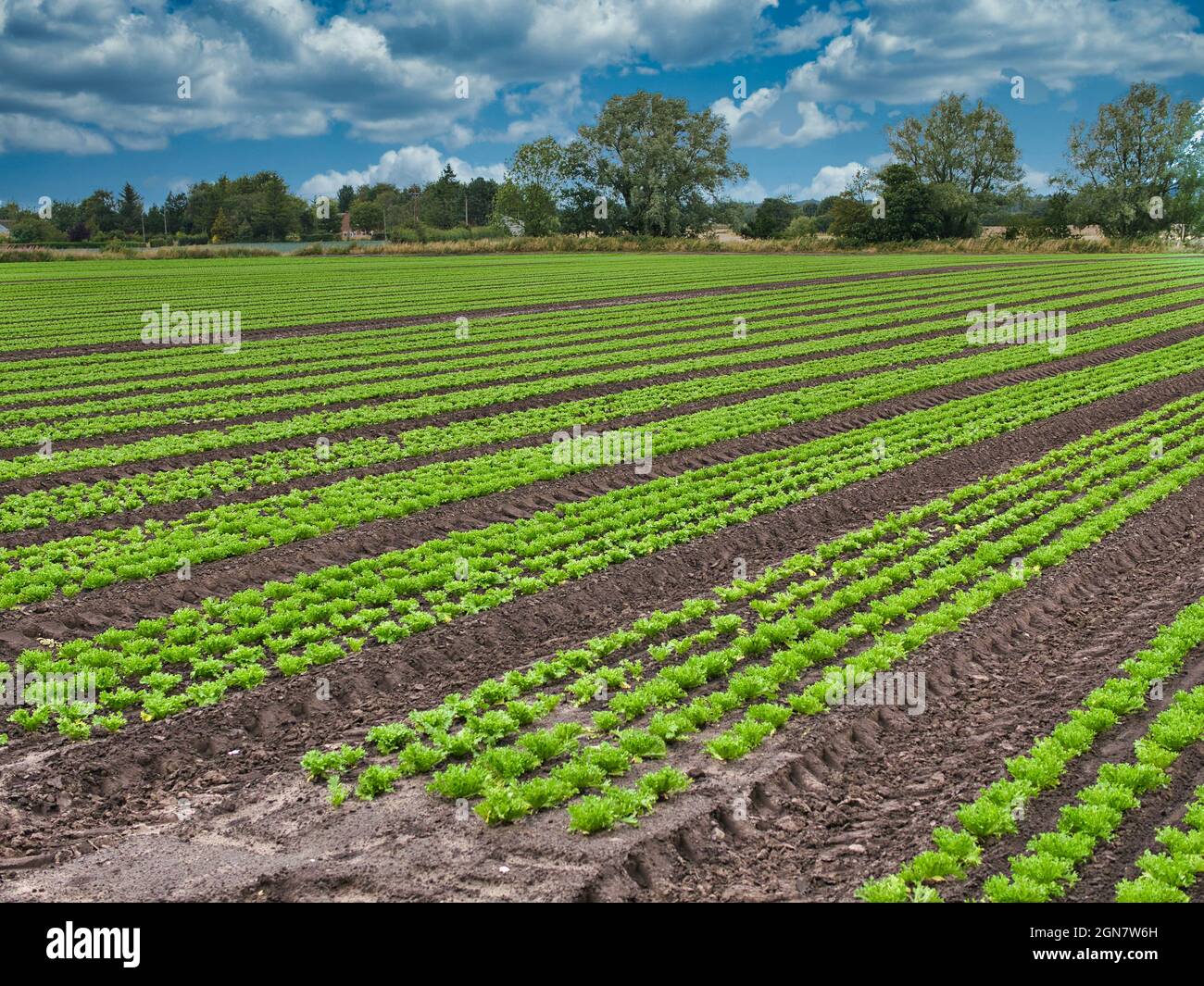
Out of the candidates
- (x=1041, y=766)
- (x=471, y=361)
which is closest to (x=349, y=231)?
(x=471, y=361)

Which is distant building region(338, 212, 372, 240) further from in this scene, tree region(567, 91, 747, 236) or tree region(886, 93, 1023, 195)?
tree region(886, 93, 1023, 195)

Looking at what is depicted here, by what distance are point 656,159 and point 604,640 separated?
108168 millimetres

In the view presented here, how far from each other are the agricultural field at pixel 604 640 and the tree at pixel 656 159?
89.7 metres

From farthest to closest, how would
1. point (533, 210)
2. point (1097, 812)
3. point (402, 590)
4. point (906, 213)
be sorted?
point (533, 210)
point (906, 213)
point (402, 590)
point (1097, 812)

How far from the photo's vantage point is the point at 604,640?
406 inches

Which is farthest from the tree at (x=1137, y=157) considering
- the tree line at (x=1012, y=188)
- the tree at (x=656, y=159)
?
the tree at (x=656, y=159)

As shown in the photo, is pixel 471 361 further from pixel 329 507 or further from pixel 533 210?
pixel 533 210

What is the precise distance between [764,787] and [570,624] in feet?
12.6

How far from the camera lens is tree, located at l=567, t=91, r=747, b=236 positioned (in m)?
110

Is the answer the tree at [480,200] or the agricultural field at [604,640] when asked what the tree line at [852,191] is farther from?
the agricultural field at [604,640]

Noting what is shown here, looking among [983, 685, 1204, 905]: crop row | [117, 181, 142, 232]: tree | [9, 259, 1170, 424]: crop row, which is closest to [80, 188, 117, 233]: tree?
[117, 181, 142, 232]: tree

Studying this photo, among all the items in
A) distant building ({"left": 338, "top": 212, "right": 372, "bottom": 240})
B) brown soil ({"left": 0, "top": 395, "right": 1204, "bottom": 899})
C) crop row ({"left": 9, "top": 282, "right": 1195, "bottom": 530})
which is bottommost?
brown soil ({"left": 0, "top": 395, "right": 1204, "bottom": 899})

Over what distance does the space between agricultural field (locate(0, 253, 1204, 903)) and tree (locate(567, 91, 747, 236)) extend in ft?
294

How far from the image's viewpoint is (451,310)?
42.2 metres
